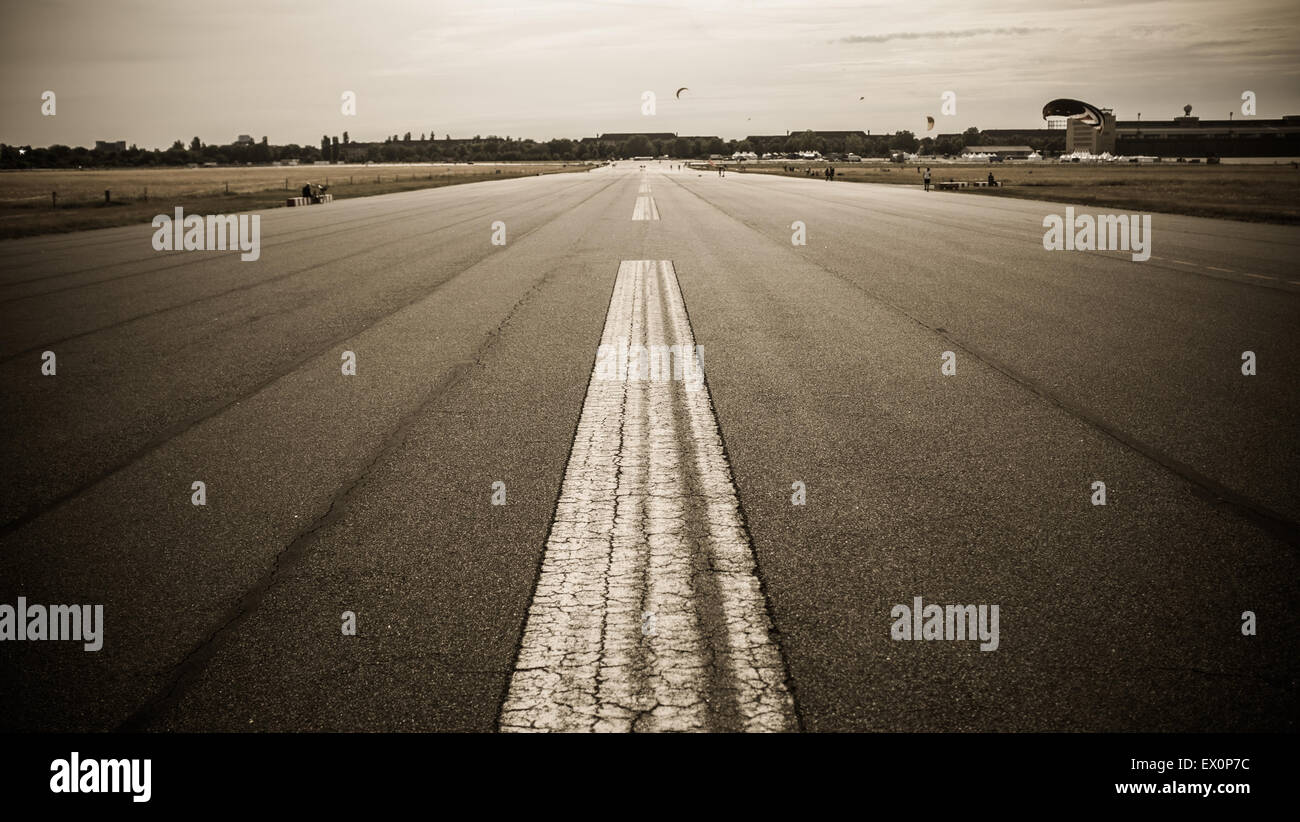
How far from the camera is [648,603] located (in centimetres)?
358

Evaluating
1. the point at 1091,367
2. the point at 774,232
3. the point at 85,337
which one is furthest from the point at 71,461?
the point at 774,232

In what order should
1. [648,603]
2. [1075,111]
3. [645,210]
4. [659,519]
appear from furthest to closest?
[1075,111]
[645,210]
[659,519]
[648,603]

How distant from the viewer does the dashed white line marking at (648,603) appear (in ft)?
9.46

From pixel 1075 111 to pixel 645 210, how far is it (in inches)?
5798

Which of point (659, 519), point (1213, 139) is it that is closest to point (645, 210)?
point (659, 519)

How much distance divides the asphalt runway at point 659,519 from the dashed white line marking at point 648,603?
0.02 m

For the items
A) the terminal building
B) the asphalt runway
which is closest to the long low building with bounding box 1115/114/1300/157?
the terminal building

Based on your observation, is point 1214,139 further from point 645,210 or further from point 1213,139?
point 645,210

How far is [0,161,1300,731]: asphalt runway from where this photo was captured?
3.00 meters

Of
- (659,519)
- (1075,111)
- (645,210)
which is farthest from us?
(1075,111)

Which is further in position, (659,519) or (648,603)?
(659,519)

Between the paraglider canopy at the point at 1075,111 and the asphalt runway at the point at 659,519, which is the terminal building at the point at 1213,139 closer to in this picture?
the paraglider canopy at the point at 1075,111

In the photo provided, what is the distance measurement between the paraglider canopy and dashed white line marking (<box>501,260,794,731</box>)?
164m

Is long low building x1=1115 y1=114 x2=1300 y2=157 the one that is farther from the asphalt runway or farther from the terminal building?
the asphalt runway
